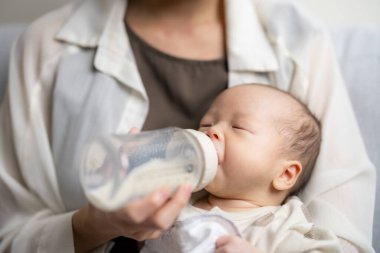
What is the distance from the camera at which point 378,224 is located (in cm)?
122

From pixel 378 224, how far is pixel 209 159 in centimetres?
65

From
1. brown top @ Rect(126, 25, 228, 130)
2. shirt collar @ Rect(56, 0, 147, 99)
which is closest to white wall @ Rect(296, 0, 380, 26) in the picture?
brown top @ Rect(126, 25, 228, 130)

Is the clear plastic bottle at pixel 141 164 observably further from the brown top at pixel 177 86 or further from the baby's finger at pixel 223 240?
the brown top at pixel 177 86

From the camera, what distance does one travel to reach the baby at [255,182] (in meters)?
0.85

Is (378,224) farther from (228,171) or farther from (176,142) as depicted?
(176,142)

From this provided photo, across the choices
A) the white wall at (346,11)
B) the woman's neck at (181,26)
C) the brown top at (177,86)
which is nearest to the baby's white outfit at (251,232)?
the brown top at (177,86)

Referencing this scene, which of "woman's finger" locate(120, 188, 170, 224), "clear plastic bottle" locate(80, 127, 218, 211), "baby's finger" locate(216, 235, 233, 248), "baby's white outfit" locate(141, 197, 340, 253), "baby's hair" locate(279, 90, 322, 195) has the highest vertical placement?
"clear plastic bottle" locate(80, 127, 218, 211)

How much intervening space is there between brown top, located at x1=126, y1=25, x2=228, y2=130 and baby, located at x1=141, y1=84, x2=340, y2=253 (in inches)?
5.1

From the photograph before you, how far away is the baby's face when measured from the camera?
0.94 meters

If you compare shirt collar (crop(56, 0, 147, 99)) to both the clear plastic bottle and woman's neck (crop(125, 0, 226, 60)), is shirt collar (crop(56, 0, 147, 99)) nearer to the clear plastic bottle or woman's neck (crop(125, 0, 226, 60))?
woman's neck (crop(125, 0, 226, 60))

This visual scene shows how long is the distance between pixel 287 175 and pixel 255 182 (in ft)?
0.25

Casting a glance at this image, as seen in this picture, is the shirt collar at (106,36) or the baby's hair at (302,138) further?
the shirt collar at (106,36)

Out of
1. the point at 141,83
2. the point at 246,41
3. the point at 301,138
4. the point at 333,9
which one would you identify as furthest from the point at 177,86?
the point at 333,9

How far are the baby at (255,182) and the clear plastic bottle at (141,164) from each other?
107mm
